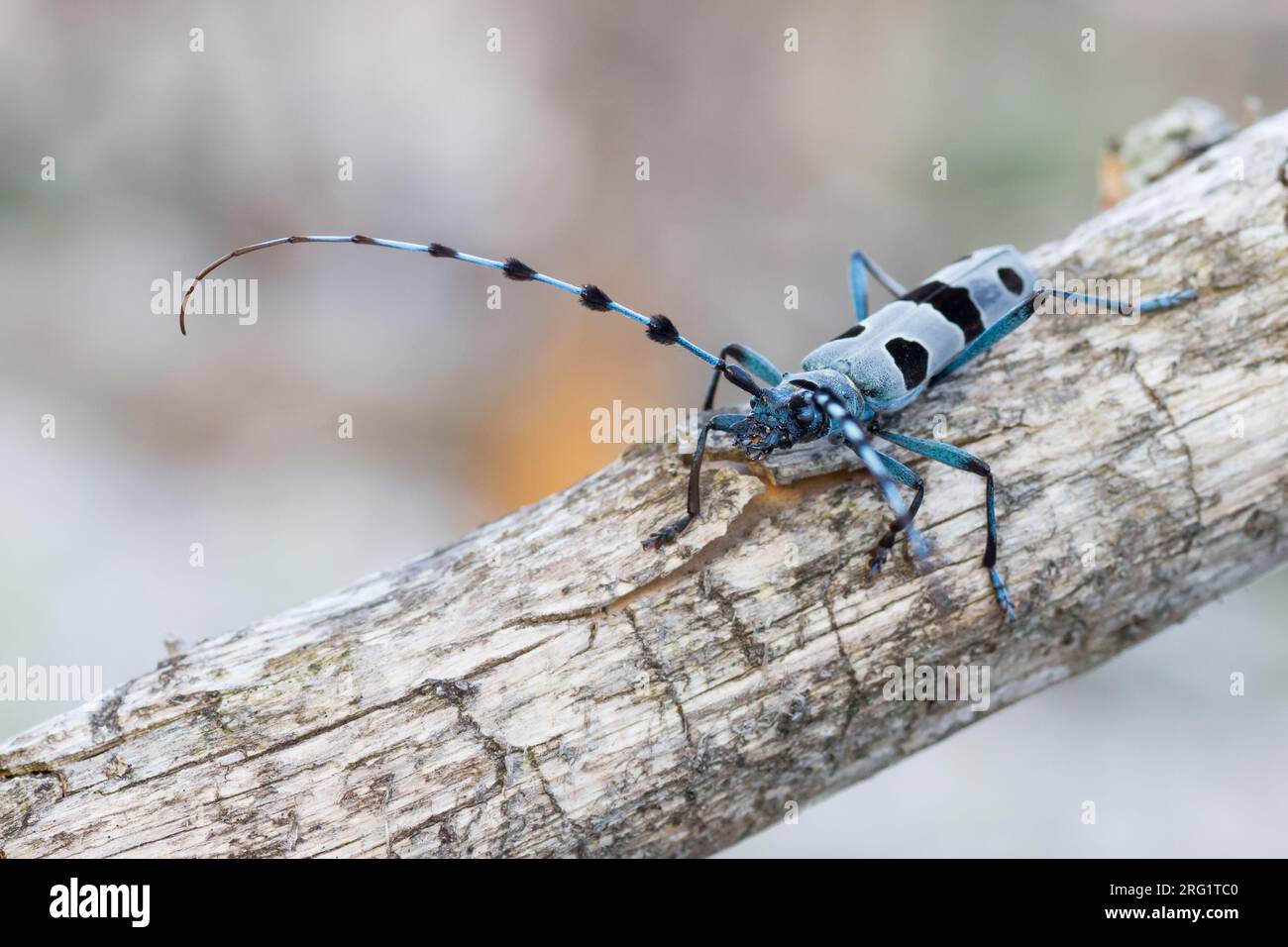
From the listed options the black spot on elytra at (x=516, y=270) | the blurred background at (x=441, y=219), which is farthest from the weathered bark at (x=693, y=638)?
the blurred background at (x=441, y=219)

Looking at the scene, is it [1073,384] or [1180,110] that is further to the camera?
[1180,110]

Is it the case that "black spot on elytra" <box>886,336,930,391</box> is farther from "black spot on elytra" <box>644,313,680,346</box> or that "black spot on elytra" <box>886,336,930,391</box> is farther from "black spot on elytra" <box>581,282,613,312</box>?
"black spot on elytra" <box>581,282,613,312</box>

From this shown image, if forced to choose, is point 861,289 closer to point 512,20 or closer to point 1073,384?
point 1073,384

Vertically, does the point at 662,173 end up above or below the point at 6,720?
above

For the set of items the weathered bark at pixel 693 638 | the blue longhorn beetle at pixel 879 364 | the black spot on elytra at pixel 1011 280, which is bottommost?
the weathered bark at pixel 693 638

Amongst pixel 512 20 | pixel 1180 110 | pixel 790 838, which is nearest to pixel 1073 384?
pixel 1180 110

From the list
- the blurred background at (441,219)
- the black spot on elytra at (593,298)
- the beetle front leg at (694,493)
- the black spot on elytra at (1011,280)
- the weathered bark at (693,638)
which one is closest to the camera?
the weathered bark at (693,638)

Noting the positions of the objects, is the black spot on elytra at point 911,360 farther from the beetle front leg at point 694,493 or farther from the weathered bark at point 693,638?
the beetle front leg at point 694,493
